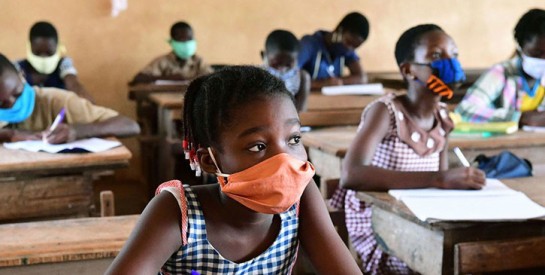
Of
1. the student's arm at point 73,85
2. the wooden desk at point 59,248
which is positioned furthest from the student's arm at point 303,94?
the wooden desk at point 59,248

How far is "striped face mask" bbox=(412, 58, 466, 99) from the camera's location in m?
2.42

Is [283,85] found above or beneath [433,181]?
above

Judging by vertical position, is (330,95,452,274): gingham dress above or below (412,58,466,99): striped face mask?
below

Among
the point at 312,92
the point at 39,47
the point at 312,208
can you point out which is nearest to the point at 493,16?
the point at 312,92

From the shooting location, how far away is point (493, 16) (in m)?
7.57

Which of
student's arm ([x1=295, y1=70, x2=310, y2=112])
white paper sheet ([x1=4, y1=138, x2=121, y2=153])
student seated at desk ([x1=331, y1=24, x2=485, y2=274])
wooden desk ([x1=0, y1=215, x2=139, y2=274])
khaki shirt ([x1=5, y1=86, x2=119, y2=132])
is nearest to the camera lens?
wooden desk ([x1=0, y1=215, x2=139, y2=274])

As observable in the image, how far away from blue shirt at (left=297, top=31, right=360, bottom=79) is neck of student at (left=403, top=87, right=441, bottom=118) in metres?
3.18

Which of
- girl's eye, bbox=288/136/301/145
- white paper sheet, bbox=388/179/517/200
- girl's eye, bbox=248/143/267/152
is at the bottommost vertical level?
white paper sheet, bbox=388/179/517/200

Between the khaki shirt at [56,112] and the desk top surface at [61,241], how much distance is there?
4.05ft

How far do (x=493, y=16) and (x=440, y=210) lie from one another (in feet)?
20.2

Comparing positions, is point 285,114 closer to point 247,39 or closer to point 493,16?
point 247,39

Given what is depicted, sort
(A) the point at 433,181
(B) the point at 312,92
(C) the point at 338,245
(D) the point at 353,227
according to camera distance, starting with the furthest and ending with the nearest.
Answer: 1. (B) the point at 312,92
2. (D) the point at 353,227
3. (A) the point at 433,181
4. (C) the point at 338,245

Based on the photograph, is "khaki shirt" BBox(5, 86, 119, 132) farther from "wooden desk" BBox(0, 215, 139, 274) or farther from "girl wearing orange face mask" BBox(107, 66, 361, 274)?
"girl wearing orange face mask" BBox(107, 66, 361, 274)

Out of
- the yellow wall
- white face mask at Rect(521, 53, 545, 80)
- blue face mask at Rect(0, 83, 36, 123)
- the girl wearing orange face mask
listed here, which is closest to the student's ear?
the girl wearing orange face mask
